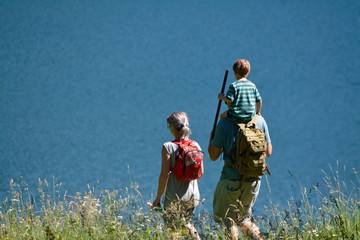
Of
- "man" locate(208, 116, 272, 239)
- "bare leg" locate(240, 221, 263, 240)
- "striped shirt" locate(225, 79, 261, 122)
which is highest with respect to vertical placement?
"striped shirt" locate(225, 79, 261, 122)

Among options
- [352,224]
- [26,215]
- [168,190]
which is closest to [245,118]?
[168,190]

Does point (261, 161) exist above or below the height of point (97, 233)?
above

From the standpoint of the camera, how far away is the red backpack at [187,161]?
3.20 m

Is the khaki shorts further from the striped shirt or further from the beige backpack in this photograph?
the striped shirt

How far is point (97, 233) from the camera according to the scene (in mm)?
Result: 2809

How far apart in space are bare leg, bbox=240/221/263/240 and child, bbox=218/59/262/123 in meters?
0.68

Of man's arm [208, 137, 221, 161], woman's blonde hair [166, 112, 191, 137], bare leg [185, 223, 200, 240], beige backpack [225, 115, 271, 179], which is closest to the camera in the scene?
bare leg [185, 223, 200, 240]

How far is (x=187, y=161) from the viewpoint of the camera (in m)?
3.20

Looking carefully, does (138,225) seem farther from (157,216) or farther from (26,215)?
(26,215)

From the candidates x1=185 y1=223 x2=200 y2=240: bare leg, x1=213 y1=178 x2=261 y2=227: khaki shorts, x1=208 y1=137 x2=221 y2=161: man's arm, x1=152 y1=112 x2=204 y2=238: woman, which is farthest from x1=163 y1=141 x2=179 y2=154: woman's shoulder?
x1=185 y1=223 x2=200 y2=240: bare leg

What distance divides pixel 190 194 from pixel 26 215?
128 cm

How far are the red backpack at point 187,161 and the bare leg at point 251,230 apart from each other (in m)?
0.48

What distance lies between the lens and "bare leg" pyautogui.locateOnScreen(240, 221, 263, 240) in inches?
111

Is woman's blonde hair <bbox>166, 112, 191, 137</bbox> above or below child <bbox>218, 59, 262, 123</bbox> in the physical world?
below
